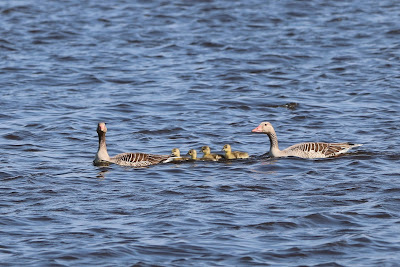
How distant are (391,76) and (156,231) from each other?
1522 cm

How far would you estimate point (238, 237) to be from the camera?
11547mm

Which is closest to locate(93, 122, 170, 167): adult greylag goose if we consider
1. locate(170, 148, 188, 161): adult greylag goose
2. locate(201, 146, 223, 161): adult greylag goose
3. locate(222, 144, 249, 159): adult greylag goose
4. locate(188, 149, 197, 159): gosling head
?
locate(170, 148, 188, 161): adult greylag goose

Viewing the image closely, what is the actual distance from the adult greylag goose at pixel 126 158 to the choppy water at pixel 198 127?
0.24 m

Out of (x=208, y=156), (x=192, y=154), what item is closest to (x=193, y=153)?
(x=192, y=154)

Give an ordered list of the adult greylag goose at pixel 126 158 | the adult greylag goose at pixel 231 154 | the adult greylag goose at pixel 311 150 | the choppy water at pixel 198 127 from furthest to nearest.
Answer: the adult greylag goose at pixel 311 150 < the adult greylag goose at pixel 231 154 < the adult greylag goose at pixel 126 158 < the choppy water at pixel 198 127

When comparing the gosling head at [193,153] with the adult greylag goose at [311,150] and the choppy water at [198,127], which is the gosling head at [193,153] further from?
the adult greylag goose at [311,150]

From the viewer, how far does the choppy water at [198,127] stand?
11469mm

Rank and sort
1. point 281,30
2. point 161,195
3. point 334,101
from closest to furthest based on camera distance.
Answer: point 161,195, point 334,101, point 281,30

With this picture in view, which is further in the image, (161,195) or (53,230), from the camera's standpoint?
(161,195)

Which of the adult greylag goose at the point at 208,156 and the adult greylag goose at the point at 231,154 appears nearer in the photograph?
the adult greylag goose at the point at 231,154

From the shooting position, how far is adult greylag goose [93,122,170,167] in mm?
16047

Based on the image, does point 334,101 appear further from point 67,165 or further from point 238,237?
point 238,237

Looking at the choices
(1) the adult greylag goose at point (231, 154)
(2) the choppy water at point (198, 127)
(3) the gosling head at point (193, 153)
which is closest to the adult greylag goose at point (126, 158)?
(2) the choppy water at point (198, 127)

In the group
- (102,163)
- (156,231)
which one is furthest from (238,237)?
(102,163)
